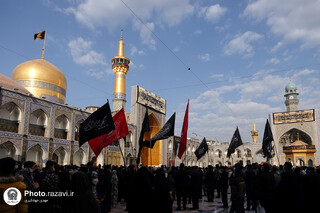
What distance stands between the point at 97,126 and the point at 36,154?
10.6 m

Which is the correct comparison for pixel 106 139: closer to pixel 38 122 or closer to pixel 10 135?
pixel 10 135

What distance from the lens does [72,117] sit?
57.3ft

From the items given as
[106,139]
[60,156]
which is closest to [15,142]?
[60,156]

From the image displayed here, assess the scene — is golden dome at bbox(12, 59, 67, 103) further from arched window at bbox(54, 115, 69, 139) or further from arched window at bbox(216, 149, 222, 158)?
arched window at bbox(216, 149, 222, 158)

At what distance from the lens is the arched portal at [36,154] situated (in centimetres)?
1503

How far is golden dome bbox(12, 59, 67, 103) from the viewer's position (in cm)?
2195

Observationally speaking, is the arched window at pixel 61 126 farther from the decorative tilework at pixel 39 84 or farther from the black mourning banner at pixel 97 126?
the black mourning banner at pixel 97 126

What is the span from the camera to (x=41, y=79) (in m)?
22.2

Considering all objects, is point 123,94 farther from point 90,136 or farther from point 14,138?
point 90,136

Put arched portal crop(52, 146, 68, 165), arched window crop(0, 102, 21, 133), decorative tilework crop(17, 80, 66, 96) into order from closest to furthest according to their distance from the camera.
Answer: arched window crop(0, 102, 21, 133), arched portal crop(52, 146, 68, 165), decorative tilework crop(17, 80, 66, 96)

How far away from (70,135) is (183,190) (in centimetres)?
1188

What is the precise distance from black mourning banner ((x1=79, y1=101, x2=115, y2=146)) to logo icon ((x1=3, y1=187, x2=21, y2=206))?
4.57 metres

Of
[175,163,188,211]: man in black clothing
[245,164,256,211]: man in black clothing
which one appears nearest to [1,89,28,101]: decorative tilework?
[175,163,188,211]: man in black clothing

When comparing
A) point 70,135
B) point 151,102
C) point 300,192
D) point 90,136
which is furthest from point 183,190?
point 151,102
